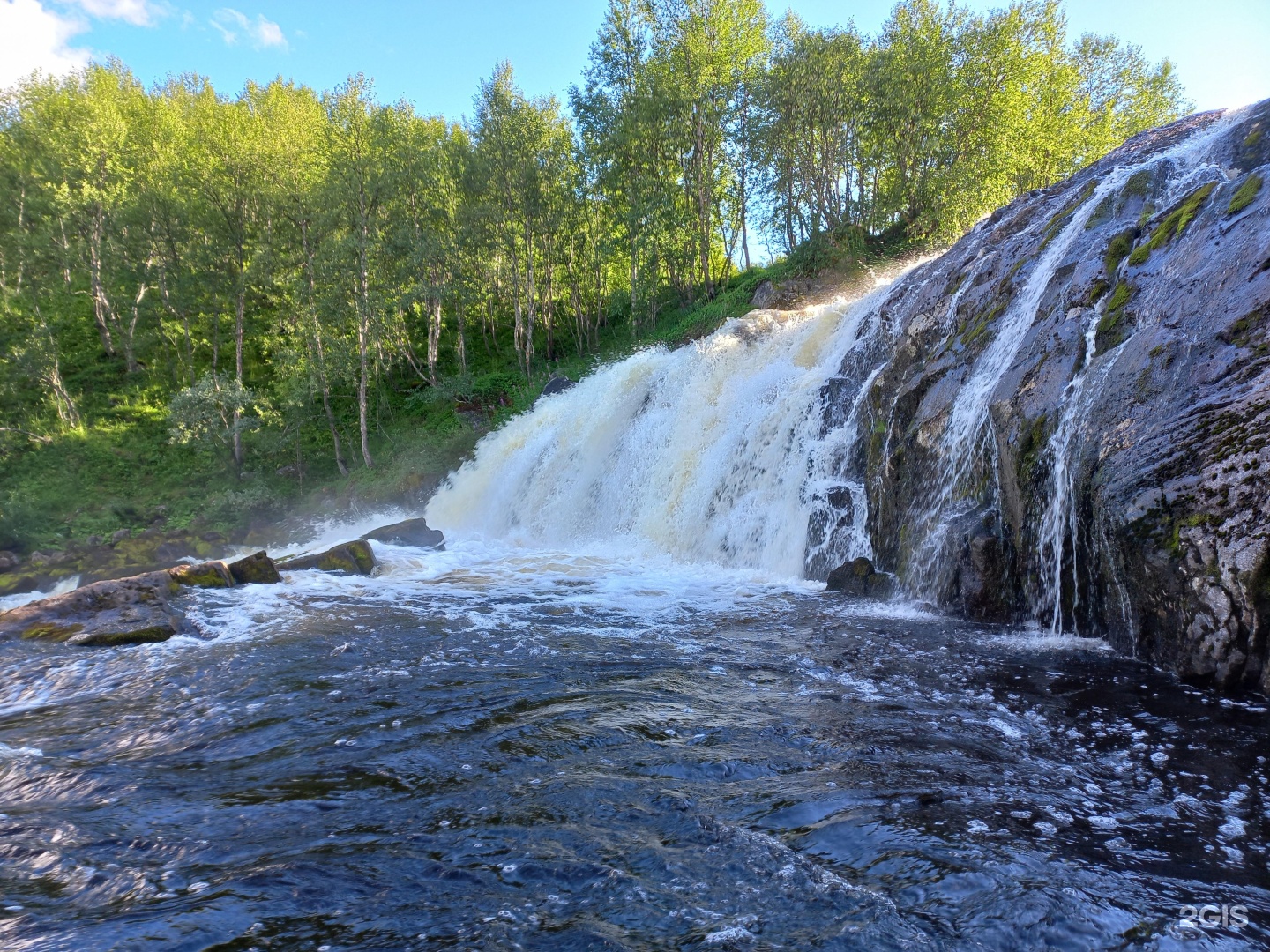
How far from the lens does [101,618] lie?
390 inches

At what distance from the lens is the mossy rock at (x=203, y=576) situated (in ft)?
40.4

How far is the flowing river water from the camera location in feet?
11.7

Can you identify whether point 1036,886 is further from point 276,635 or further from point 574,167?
point 574,167

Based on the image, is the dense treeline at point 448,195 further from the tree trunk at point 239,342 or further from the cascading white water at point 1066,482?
the cascading white water at point 1066,482

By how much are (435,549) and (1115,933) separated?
53.4 ft

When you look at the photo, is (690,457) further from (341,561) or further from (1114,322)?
(1114,322)

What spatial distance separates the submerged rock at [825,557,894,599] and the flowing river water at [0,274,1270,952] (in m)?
0.53

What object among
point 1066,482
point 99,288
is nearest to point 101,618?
point 1066,482

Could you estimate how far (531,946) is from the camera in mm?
3391

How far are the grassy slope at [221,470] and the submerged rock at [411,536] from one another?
6.07 metres

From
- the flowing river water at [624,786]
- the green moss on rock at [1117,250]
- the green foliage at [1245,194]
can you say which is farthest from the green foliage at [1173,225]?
the flowing river water at [624,786]

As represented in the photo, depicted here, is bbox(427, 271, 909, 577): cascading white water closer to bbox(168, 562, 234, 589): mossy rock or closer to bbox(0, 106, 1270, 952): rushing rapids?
bbox(0, 106, 1270, 952): rushing rapids


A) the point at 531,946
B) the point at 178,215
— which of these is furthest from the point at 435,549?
the point at 178,215

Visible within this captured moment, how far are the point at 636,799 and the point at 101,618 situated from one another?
924 centimetres
